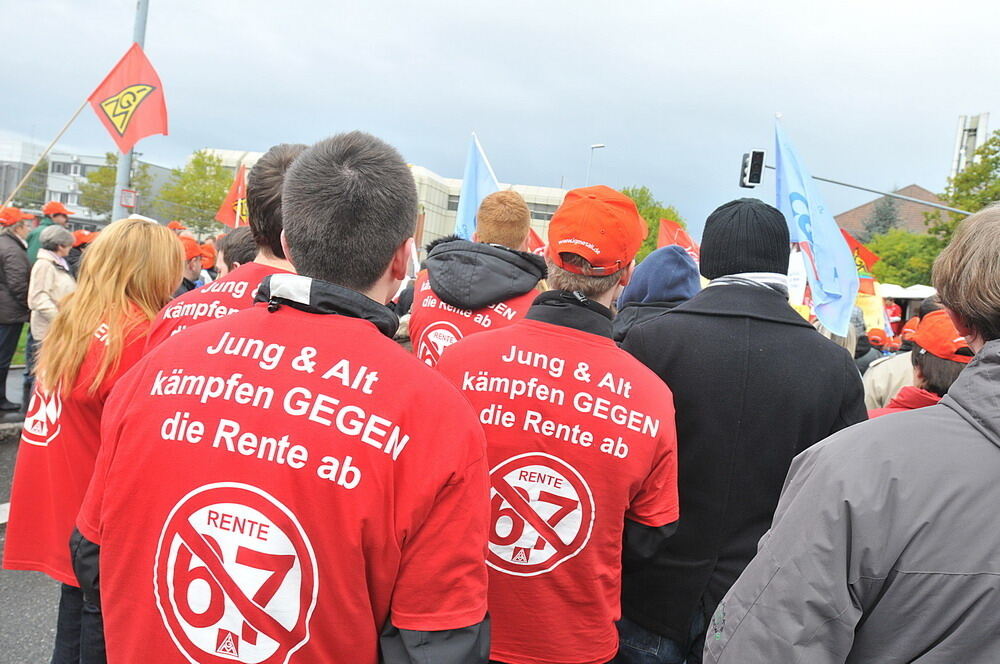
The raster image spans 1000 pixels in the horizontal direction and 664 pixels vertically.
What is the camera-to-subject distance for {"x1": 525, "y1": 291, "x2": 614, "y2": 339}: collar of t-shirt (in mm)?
2248

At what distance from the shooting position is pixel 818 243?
5.46 m

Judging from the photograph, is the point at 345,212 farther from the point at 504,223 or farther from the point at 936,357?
the point at 504,223

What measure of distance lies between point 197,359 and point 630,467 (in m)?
1.18

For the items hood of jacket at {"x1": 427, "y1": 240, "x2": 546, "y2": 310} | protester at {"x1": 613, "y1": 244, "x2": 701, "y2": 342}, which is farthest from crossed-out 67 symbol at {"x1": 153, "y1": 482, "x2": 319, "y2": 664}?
protester at {"x1": 613, "y1": 244, "x2": 701, "y2": 342}

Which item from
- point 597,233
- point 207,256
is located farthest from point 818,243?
point 207,256

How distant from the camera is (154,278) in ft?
9.37

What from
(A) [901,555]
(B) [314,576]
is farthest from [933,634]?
(B) [314,576]

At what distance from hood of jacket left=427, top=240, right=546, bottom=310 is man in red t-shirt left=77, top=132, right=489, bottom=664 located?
1.99 m

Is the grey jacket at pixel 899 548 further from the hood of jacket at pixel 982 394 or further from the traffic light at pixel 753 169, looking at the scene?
the traffic light at pixel 753 169

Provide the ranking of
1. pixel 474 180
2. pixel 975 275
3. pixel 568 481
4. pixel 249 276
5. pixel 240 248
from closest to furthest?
pixel 975 275 → pixel 568 481 → pixel 249 276 → pixel 240 248 → pixel 474 180

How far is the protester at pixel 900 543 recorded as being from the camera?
50.4 inches

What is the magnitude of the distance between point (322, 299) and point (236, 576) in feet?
1.72

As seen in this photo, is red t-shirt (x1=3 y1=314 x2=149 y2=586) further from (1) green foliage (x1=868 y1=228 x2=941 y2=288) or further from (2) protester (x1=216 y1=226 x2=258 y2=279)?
(1) green foliage (x1=868 y1=228 x2=941 y2=288)

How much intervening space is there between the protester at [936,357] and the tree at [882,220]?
7481 centimetres
